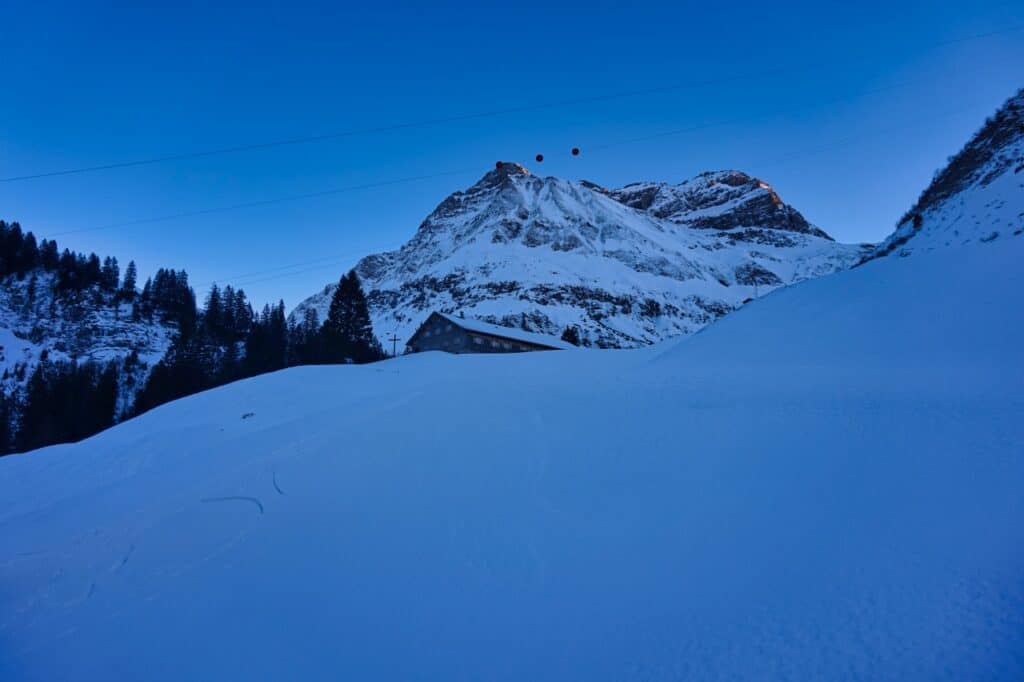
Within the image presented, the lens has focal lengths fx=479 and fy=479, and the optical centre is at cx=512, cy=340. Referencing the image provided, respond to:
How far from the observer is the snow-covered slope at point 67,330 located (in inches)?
3563

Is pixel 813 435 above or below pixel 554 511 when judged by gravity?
above

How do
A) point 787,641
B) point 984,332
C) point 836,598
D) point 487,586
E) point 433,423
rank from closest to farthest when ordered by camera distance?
point 787,641 < point 836,598 < point 487,586 < point 984,332 < point 433,423

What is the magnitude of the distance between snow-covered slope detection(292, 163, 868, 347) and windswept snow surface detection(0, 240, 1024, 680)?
83144 mm

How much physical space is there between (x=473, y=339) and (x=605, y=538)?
42.5 m

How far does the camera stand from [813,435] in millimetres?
5703

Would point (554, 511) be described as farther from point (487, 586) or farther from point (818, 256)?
point (818, 256)

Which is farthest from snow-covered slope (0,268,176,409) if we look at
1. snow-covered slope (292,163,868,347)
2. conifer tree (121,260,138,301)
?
snow-covered slope (292,163,868,347)

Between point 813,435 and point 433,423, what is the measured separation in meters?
6.43

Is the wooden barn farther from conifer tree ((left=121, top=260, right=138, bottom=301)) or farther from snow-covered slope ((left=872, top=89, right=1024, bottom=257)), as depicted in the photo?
conifer tree ((left=121, top=260, right=138, bottom=301))

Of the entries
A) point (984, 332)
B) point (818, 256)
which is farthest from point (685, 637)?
point (818, 256)

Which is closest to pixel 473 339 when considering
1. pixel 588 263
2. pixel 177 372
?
pixel 177 372

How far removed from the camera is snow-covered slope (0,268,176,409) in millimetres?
90500

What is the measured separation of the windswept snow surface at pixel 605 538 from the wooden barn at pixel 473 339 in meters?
36.8

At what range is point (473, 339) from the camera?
1844 inches
